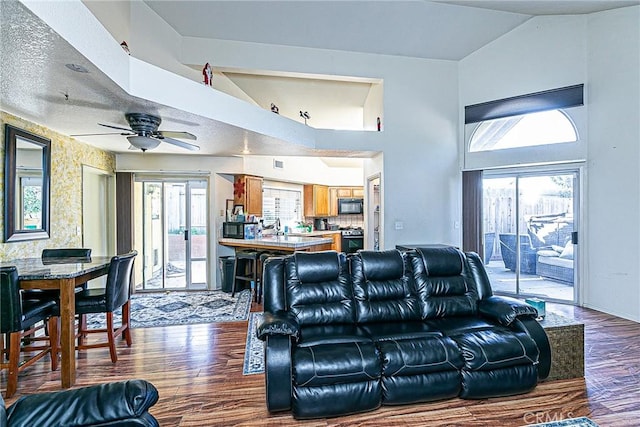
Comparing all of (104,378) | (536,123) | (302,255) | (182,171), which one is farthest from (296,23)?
(104,378)

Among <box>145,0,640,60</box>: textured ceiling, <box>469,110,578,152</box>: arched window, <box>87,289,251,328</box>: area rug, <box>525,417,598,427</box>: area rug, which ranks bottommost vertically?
<box>87,289,251,328</box>: area rug

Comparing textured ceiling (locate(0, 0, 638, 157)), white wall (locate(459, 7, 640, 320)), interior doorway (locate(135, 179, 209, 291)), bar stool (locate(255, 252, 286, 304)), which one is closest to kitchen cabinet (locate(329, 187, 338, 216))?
textured ceiling (locate(0, 0, 638, 157))

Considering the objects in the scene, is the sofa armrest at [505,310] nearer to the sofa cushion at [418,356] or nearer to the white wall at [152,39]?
the sofa cushion at [418,356]

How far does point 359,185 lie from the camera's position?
9.90 metres

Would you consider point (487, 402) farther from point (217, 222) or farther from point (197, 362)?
point (217, 222)

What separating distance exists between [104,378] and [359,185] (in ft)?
26.2

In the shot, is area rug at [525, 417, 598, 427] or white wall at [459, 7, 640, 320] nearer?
area rug at [525, 417, 598, 427]

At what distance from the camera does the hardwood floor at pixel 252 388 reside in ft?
7.47

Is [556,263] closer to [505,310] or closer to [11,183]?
[505,310]

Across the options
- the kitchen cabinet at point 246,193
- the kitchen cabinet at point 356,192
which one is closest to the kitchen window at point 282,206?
the kitchen cabinet at point 246,193

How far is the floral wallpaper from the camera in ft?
12.1

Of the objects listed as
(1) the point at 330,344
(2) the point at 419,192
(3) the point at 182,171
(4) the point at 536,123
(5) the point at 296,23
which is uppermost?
(5) the point at 296,23

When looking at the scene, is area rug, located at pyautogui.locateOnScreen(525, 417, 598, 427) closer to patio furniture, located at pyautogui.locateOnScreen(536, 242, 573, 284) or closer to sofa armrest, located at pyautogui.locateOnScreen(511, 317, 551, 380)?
sofa armrest, located at pyautogui.locateOnScreen(511, 317, 551, 380)

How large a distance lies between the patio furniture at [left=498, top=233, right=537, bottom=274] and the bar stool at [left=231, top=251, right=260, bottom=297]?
4.18 m
